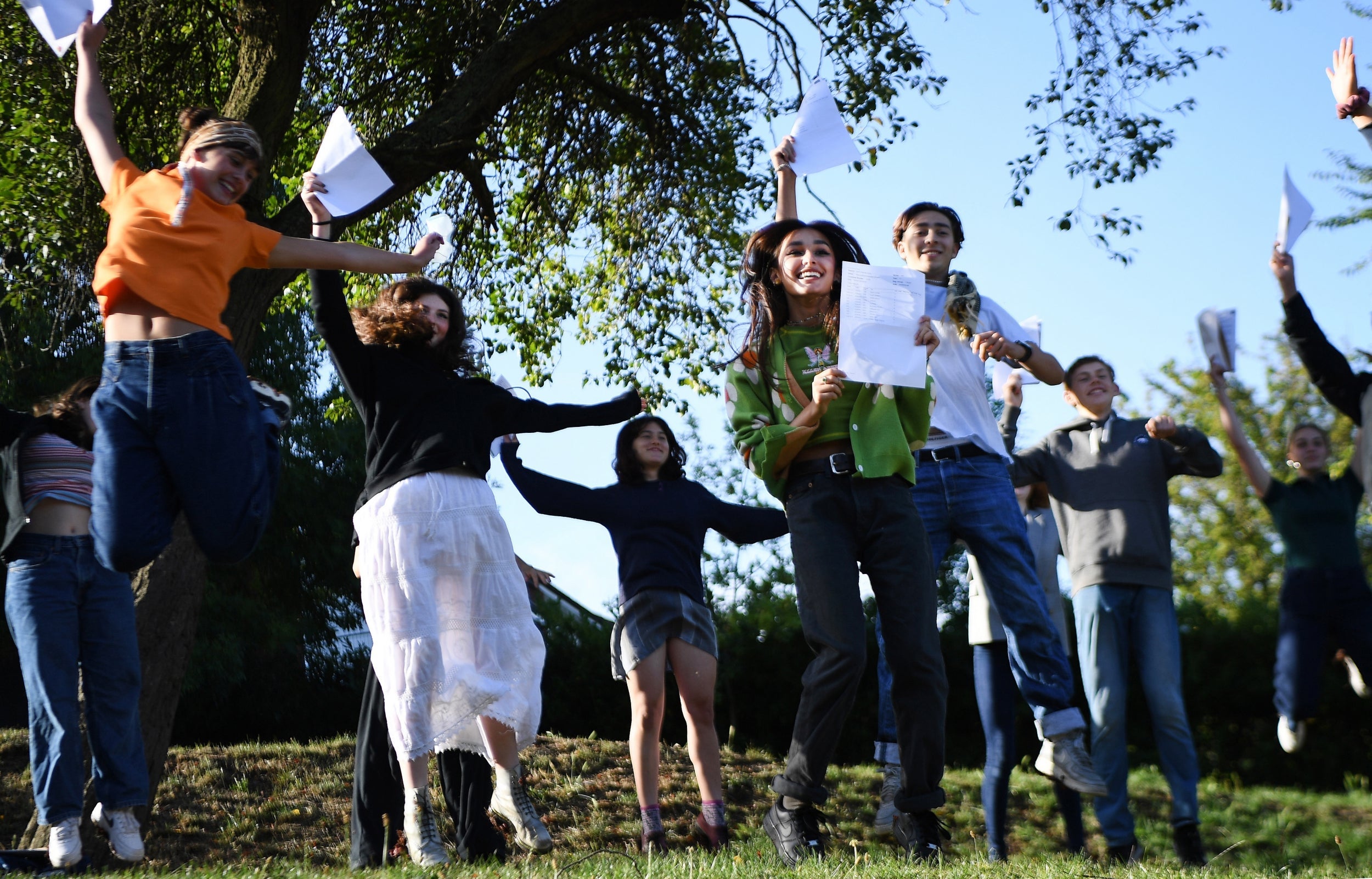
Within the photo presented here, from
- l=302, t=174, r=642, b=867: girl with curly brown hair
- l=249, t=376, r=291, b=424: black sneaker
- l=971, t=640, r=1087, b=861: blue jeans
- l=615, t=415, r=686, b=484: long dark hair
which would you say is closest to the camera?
l=302, t=174, r=642, b=867: girl with curly brown hair

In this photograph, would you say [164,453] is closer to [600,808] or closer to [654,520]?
[654,520]

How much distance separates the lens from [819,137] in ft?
15.5

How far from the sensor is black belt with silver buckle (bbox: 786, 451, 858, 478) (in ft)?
13.6

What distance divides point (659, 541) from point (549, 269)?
741 centimetres

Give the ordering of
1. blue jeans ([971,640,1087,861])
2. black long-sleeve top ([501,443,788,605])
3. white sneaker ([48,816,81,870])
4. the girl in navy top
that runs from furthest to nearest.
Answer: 1. black long-sleeve top ([501,443,788,605])
2. the girl in navy top
3. blue jeans ([971,640,1087,861])
4. white sneaker ([48,816,81,870])

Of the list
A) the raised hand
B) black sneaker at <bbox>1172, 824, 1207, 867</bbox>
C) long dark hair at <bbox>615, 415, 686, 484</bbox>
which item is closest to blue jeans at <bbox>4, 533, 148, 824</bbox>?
long dark hair at <bbox>615, 415, 686, 484</bbox>

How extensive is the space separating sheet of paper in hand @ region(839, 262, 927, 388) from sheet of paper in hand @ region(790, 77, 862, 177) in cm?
66

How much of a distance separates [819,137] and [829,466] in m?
1.36

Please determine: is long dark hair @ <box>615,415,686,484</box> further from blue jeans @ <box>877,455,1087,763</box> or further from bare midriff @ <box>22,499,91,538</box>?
bare midriff @ <box>22,499,91,538</box>

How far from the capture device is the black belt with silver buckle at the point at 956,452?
190 inches

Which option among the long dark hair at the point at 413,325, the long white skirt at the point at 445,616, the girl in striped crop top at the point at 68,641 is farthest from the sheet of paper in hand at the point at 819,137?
the girl in striped crop top at the point at 68,641

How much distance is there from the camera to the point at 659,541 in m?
6.02

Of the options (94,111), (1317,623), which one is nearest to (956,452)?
(1317,623)

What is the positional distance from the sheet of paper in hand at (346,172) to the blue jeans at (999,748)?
10.7 feet
